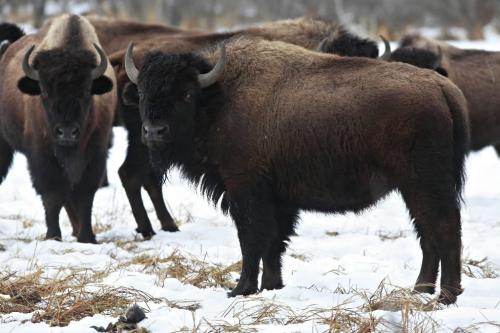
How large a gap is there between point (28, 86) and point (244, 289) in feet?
11.1

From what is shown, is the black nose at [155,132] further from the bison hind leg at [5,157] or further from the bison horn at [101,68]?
the bison hind leg at [5,157]

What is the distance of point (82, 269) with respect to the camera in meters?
6.71

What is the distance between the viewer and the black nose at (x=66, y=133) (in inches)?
332

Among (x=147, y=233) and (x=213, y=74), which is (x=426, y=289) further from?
(x=147, y=233)

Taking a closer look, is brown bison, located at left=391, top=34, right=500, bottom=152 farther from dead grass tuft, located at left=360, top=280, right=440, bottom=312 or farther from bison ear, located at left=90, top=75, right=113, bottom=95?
dead grass tuft, located at left=360, top=280, right=440, bottom=312

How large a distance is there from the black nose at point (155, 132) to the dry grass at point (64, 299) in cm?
110

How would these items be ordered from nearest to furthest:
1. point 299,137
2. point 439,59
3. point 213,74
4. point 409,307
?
point 409,307 → point 299,137 → point 213,74 → point 439,59

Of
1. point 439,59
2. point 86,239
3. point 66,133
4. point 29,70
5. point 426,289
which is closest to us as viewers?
point 426,289

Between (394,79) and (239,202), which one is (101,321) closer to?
(239,202)

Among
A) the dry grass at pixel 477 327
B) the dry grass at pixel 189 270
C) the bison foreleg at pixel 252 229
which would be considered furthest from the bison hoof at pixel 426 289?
the dry grass at pixel 189 270

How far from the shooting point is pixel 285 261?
25.5ft

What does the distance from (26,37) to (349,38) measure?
364 centimetres

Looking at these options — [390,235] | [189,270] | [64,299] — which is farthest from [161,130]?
[390,235]

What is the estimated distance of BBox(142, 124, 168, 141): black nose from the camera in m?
6.61
